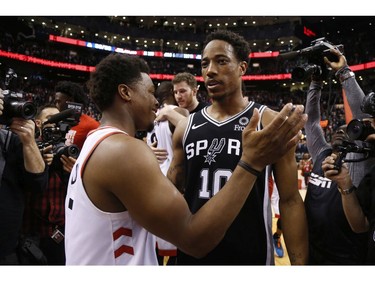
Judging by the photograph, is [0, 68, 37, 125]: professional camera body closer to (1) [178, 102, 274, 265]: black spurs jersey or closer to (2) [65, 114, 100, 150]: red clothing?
(1) [178, 102, 274, 265]: black spurs jersey

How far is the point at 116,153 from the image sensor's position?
4.14 ft

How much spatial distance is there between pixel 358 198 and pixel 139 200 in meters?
1.38

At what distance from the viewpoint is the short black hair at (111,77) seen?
1.53 meters

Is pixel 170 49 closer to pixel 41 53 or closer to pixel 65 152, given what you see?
pixel 41 53

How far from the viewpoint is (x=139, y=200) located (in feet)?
4.06

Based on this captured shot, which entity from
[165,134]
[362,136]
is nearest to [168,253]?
[165,134]

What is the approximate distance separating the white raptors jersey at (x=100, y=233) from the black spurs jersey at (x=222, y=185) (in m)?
0.54

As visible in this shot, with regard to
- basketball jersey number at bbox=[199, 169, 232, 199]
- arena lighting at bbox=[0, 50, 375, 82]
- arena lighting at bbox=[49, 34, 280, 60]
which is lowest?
basketball jersey number at bbox=[199, 169, 232, 199]

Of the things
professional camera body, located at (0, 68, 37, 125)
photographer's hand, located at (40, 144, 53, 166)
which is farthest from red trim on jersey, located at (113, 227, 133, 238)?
photographer's hand, located at (40, 144, 53, 166)

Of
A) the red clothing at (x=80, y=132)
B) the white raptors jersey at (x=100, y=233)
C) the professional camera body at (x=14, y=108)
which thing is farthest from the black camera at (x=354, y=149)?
the red clothing at (x=80, y=132)

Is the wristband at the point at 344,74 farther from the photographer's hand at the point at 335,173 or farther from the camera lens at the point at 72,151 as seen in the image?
the camera lens at the point at 72,151

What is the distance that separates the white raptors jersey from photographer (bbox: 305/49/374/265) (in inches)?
47.7

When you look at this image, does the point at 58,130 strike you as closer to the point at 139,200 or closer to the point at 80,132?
the point at 80,132

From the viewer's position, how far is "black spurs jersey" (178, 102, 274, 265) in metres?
1.82
